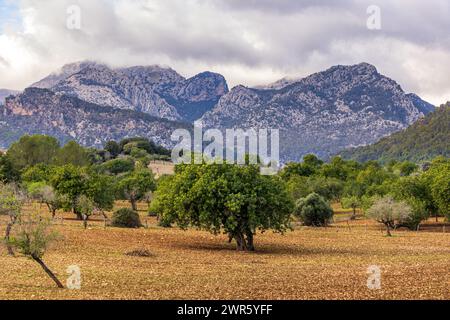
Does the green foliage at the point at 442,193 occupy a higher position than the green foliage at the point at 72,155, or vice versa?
the green foliage at the point at 72,155

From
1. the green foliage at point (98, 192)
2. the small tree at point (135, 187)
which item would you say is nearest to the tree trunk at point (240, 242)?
the green foliage at point (98, 192)

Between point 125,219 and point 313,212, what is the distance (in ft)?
86.9

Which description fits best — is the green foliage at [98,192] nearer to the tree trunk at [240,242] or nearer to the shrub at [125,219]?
the shrub at [125,219]

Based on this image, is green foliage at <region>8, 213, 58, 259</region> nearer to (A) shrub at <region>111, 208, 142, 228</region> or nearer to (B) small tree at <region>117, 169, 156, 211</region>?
(A) shrub at <region>111, 208, 142, 228</region>

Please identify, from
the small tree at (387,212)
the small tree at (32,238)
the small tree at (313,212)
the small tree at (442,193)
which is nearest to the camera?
the small tree at (32,238)

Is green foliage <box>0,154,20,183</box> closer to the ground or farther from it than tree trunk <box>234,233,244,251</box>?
farther from it

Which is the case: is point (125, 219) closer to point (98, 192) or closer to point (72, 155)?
point (98, 192)

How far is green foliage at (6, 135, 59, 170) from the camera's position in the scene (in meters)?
134

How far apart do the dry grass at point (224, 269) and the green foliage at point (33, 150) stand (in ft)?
308

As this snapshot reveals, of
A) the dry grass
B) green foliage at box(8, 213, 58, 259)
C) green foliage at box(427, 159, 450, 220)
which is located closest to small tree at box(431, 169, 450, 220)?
green foliage at box(427, 159, 450, 220)

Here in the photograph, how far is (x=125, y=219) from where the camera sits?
183 ft

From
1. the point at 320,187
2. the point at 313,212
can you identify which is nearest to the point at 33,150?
the point at 320,187

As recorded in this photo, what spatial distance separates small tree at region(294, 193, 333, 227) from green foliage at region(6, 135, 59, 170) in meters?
78.9

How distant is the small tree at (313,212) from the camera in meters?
72.2
